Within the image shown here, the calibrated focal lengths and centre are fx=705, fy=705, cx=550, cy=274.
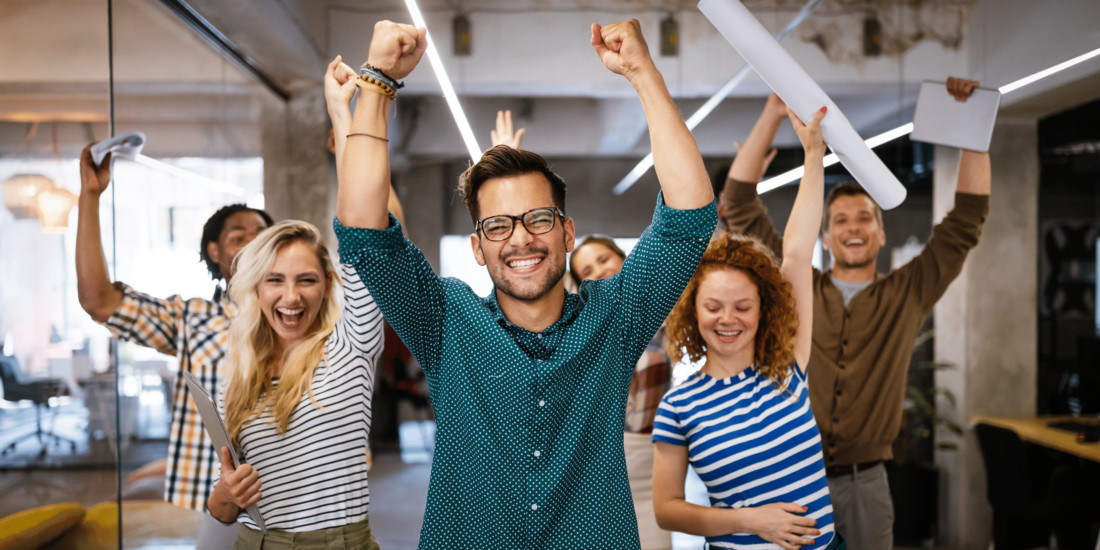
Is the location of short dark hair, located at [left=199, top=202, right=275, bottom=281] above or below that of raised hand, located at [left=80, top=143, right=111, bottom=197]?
below

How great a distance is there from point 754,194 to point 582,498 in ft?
5.19

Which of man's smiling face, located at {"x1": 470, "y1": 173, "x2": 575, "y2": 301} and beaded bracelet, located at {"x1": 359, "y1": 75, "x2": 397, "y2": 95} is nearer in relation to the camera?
beaded bracelet, located at {"x1": 359, "y1": 75, "x2": 397, "y2": 95}

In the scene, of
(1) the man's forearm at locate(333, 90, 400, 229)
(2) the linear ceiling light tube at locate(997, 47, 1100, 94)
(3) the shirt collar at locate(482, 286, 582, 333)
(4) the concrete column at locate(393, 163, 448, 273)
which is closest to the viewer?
(1) the man's forearm at locate(333, 90, 400, 229)

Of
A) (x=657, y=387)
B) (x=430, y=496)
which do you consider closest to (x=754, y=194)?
(x=657, y=387)

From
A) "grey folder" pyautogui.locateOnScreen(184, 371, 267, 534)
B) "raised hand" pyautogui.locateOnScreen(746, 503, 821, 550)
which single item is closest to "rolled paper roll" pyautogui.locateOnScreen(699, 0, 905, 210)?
"raised hand" pyautogui.locateOnScreen(746, 503, 821, 550)

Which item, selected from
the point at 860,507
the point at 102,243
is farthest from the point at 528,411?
the point at 102,243

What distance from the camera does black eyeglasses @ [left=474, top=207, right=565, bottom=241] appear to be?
1264mm

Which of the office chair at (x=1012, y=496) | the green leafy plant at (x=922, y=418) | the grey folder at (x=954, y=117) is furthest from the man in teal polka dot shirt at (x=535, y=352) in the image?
the green leafy plant at (x=922, y=418)

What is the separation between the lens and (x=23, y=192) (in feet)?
7.01

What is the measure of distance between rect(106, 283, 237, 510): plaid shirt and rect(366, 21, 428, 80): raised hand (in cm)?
155

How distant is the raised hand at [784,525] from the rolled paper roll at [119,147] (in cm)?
224

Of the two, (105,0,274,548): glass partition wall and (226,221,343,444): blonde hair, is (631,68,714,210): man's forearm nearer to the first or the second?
(226,221,343,444): blonde hair

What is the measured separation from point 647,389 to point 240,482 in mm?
1501

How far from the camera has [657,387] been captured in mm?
2648
